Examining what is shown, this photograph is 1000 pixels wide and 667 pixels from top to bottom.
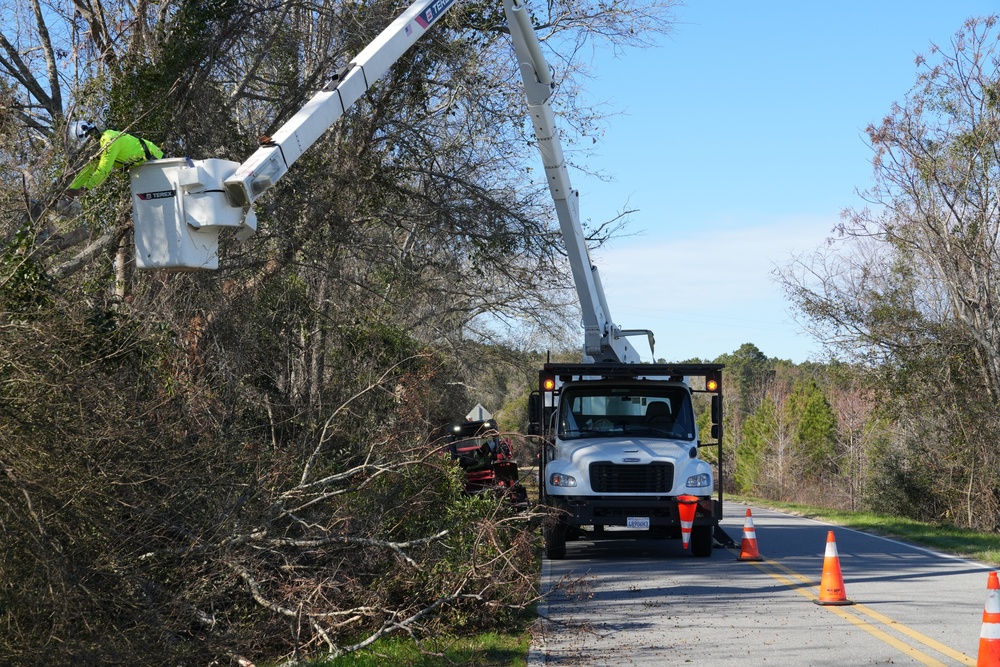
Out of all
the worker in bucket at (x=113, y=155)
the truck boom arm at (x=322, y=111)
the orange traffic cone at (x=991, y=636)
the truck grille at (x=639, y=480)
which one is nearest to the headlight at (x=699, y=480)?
the truck grille at (x=639, y=480)

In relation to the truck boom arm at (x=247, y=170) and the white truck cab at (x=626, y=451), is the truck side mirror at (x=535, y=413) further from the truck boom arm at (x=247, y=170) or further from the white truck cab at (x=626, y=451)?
the truck boom arm at (x=247, y=170)

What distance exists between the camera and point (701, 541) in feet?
53.0

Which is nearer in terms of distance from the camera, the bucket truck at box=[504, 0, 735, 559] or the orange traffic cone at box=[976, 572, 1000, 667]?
the orange traffic cone at box=[976, 572, 1000, 667]

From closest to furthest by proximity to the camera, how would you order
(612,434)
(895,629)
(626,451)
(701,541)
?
(895,629)
(626,451)
(701,541)
(612,434)

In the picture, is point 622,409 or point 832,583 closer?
point 832,583

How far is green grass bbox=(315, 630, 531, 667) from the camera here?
863 cm

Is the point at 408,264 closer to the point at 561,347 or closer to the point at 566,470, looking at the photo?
the point at 566,470

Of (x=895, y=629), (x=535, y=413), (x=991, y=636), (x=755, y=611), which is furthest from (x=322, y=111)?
(x=535, y=413)

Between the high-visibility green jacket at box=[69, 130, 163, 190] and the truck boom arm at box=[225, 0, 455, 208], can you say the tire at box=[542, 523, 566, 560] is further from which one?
the high-visibility green jacket at box=[69, 130, 163, 190]

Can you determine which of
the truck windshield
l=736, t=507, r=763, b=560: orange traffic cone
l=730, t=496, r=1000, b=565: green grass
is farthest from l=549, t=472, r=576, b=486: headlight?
l=730, t=496, r=1000, b=565: green grass

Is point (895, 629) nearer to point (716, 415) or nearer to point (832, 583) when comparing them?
point (832, 583)

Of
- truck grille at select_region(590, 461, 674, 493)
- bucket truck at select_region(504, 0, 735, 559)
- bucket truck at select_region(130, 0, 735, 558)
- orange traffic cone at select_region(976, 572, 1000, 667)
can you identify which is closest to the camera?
orange traffic cone at select_region(976, 572, 1000, 667)

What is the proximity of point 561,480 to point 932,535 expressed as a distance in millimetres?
8255

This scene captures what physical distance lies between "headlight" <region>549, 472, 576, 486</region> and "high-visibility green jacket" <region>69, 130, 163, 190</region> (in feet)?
29.0
